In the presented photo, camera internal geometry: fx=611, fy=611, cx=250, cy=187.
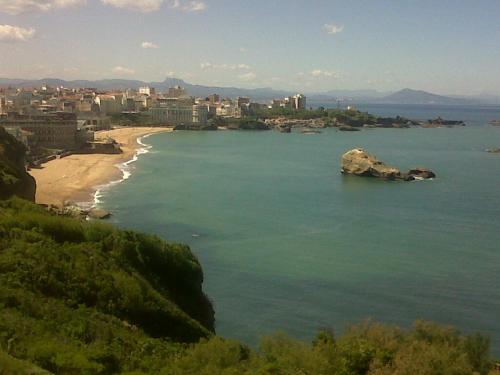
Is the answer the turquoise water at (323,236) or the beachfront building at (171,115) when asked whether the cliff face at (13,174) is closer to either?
the turquoise water at (323,236)

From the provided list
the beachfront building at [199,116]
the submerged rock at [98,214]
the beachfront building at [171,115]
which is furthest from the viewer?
the beachfront building at [171,115]

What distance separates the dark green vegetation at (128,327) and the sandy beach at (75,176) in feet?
58.1

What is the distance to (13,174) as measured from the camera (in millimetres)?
22172

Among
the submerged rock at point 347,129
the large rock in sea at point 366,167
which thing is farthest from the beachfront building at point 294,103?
the large rock in sea at point 366,167

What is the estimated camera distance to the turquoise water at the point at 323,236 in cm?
1752

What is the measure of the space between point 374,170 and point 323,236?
19.2 metres

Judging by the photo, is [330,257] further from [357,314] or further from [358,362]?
[358,362]

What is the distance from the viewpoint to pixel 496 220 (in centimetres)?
2973

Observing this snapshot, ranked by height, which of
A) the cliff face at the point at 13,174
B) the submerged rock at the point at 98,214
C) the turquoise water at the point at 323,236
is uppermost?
the cliff face at the point at 13,174

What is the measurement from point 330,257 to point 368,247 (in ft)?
7.78

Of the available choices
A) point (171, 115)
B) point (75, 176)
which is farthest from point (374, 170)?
point (171, 115)

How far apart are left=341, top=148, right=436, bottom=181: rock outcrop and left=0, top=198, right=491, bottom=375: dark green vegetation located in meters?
31.9

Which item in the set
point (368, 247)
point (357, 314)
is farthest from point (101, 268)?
point (368, 247)

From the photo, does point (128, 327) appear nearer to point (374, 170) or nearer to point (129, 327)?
point (129, 327)
